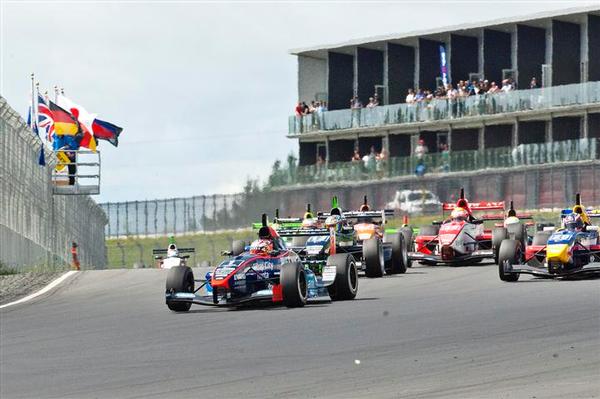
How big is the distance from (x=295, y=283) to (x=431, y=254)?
1235cm

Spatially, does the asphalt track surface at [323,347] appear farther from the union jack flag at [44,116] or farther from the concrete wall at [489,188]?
the concrete wall at [489,188]

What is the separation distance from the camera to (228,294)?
23375mm

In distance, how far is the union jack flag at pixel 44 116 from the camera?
43.7 meters

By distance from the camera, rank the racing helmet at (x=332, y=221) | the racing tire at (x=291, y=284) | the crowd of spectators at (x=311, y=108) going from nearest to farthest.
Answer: the racing tire at (x=291, y=284)
the racing helmet at (x=332, y=221)
the crowd of spectators at (x=311, y=108)

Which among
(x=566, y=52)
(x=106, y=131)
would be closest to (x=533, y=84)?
(x=566, y=52)

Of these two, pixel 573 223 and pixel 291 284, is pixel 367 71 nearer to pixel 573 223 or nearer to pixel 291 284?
pixel 573 223

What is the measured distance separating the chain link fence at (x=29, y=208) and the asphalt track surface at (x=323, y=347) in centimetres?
699

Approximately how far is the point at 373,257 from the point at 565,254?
159 inches

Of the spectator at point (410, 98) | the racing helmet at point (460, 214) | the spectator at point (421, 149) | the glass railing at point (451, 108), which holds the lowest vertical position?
the racing helmet at point (460, 214)

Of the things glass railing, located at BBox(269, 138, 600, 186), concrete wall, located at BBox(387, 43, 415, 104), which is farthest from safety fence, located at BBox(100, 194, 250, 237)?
concrete wall, located at BBox(387, 43, 415, 104)

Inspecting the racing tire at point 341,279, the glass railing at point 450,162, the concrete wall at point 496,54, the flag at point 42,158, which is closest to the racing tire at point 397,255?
the racing tire at point 341,279

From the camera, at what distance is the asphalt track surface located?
14.7 metres

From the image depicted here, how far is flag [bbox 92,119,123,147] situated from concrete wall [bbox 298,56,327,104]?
33.6 meters

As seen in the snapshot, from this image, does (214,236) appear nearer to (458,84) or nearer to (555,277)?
(458,84)
